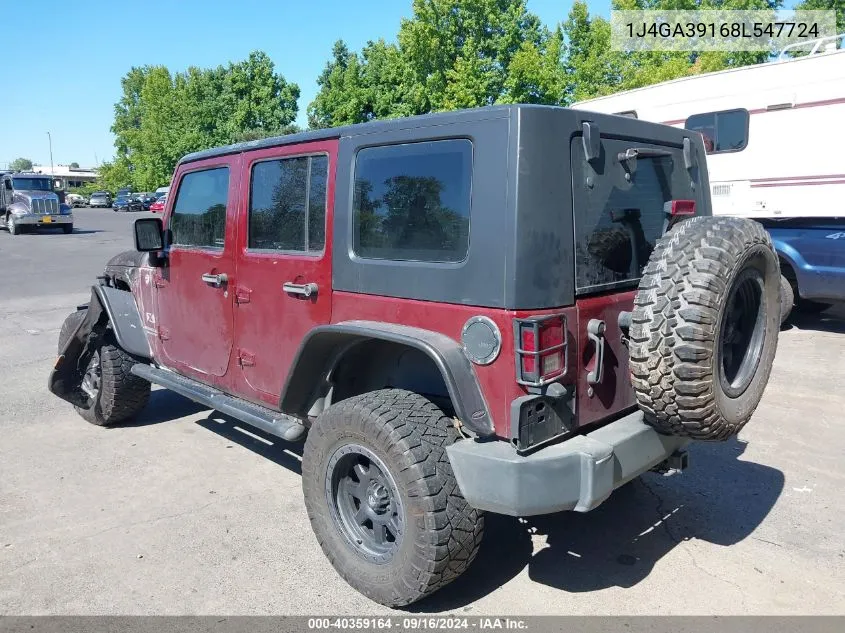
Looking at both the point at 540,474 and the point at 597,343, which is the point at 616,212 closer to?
the point at 597,343

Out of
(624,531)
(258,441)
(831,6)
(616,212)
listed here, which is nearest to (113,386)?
(258,441)

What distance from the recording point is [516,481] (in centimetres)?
257

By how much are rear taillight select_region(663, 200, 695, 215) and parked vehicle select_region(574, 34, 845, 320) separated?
557 centimetres

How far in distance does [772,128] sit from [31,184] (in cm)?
2733

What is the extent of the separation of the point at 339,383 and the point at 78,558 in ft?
5.24

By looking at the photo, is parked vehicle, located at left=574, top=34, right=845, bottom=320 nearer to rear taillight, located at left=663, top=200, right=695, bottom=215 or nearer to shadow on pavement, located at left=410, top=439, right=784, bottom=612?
shadow on pavement, located at left=410, top=439, right=784, bottom=612

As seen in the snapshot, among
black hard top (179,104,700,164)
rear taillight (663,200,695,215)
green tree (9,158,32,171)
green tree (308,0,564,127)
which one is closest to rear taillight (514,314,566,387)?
black hard top (179,104,700,164)

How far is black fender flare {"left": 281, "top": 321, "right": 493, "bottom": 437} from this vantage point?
271 cm

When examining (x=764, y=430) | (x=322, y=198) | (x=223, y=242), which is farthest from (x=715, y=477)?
(x=223, y=242)

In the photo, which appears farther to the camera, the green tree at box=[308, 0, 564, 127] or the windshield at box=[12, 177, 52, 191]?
the windshield at box=[12, 177, 52, 191]

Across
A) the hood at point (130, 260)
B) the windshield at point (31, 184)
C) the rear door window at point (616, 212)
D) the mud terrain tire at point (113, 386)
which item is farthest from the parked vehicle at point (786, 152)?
the windshield at point (31, 184)

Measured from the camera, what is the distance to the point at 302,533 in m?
3.73

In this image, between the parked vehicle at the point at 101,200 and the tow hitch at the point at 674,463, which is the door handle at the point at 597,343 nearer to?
the tow hitch at the point at 674,463

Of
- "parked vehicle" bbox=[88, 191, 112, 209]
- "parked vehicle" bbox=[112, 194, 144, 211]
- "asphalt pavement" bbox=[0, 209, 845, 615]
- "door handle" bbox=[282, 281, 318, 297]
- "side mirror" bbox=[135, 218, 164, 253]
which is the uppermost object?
"parked vehicle" bbox=[88, 191, 112, 209]
